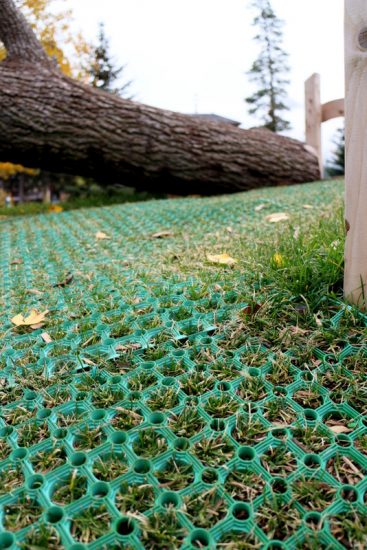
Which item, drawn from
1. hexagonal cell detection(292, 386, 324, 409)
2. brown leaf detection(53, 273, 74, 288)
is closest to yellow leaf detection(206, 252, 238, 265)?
brown leaf detection(53, 273, 74, 288)

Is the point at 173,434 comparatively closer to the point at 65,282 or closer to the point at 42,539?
the point at 42,539

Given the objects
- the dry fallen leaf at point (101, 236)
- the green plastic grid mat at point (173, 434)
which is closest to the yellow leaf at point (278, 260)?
the green plastic grid mat at point (173, 434)

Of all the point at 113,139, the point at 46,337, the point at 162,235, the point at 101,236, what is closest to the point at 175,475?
the point at 46,337

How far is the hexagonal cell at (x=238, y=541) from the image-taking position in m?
0.88

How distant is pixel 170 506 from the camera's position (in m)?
0.95

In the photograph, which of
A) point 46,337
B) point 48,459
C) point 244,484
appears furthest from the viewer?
point 46,337

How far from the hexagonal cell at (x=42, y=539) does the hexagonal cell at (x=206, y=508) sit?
0.27 meters

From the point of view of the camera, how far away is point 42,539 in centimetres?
91

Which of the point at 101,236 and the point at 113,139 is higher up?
the point at 113,139

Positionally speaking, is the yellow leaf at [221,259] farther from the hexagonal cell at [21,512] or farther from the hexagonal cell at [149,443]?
the hexagonal cell at [21,512]

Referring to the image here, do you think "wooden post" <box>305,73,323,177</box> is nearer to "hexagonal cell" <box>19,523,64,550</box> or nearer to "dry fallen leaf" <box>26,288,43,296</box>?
"dry fallen leaf" <box>26,288,43,296</box>

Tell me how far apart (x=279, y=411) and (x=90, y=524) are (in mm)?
572

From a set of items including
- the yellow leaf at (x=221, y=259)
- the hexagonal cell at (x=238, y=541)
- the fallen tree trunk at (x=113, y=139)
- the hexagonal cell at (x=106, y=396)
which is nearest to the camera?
the hexagonal cell at (x=238, y=541)

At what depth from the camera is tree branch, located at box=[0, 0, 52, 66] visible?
20.0 feet
